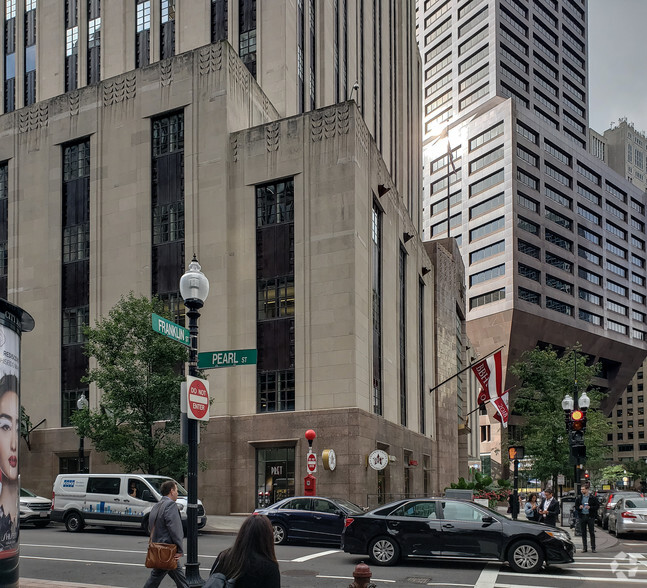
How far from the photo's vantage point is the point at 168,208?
37.7 meters

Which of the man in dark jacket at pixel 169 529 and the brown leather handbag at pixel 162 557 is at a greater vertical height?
the man in dark jacket at pixel 169 529

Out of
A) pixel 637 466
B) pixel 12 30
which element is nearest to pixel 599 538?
pixel 12 30

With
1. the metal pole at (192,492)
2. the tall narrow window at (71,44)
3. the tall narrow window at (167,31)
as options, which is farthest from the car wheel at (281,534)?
the tall narrow window at (71,44)

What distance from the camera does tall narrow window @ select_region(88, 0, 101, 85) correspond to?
163ft

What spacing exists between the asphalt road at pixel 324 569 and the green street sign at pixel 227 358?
4302 millimetres

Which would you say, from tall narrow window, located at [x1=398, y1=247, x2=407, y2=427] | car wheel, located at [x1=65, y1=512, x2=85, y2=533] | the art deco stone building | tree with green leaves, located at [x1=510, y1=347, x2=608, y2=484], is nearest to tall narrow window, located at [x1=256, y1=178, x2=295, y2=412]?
the art deco stone building

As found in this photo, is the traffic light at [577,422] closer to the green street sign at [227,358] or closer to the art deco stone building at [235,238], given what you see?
the art deco stone building at [235,238]

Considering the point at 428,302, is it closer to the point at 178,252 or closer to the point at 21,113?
the point at 178,252

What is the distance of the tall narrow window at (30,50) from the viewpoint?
173 feet

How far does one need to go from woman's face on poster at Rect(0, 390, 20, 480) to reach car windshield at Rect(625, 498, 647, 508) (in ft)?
80.4

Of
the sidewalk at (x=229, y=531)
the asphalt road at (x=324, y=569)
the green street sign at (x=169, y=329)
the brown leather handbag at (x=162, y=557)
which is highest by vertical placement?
the green street sign at (x=169, y=329)

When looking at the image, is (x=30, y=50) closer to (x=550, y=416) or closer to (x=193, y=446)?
(x=550, y=416)

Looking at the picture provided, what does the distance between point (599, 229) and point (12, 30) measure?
8181 centimetres

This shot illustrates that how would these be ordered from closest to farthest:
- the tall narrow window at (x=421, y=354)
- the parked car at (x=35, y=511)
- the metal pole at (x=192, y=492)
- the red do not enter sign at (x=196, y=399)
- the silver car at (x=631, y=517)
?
the metal pole at (x=192, y=492)
the red do not enter sign at (x=196, y=399)
the silver car at (x=631, y=517)
the parked car at (x=35, y=511)
the tall narrow window at (x=421, y=354)
